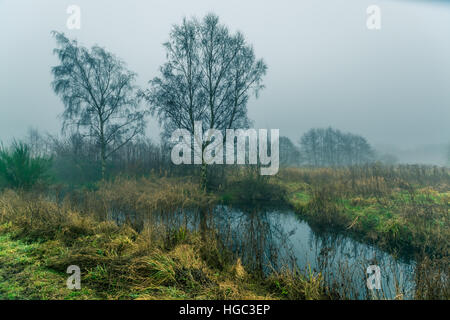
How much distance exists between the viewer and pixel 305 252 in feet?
16.0

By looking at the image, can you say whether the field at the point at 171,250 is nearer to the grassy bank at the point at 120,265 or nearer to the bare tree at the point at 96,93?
the grassy bank at the point at 120,265

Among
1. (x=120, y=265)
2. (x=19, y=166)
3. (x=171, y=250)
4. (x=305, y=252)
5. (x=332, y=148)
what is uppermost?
(x=332, y=148)

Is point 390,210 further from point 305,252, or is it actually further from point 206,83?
point 206,83

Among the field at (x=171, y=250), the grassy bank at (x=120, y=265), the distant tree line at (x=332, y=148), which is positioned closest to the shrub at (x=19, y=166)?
the field at (x=171, y=250)

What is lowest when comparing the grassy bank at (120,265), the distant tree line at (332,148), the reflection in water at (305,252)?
the reflection in water at (305,252)

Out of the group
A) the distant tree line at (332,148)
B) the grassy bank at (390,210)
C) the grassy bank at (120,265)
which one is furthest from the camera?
the distant tree line at (332,148)

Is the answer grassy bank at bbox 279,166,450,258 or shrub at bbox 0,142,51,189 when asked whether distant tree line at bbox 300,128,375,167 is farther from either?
shrub at bbox 0,142,51,189

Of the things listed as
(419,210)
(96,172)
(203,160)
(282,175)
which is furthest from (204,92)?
(419,210)

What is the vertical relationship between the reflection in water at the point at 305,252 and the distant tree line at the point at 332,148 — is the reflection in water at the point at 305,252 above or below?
below

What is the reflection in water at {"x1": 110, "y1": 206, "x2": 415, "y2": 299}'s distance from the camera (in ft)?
9.87

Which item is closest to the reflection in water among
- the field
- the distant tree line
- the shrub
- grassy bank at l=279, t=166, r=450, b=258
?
the field

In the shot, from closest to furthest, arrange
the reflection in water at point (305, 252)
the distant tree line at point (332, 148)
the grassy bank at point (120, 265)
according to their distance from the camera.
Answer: the grassy bank at point (120, 265) < the reflection in water at point (305, 252) < the distant tree line at point (332, 148)

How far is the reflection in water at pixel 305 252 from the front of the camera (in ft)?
9.87

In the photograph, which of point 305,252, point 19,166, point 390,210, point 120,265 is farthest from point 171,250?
point 19,166
